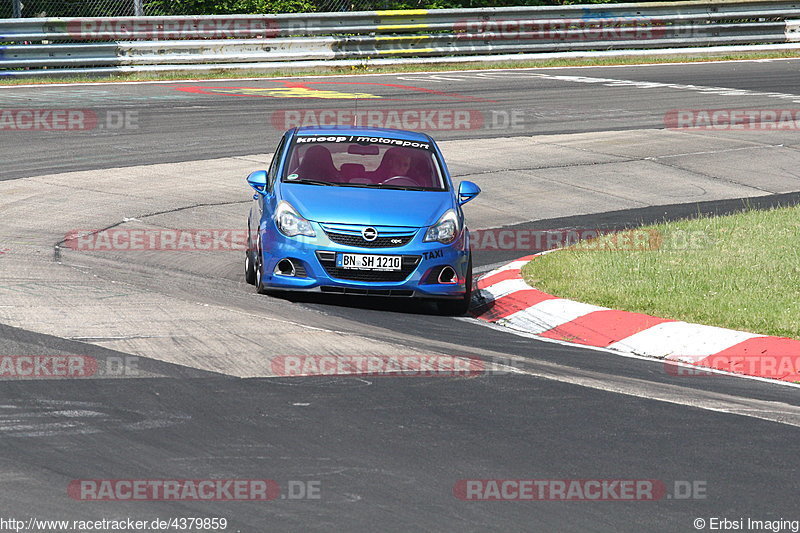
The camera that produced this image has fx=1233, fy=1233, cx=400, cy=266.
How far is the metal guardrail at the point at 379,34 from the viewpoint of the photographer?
957 inches

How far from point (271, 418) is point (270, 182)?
5.14 meters

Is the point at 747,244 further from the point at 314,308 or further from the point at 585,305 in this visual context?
the point at 314,308

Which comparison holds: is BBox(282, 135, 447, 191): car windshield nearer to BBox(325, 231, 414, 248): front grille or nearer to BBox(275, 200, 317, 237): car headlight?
BBox(275, 200, 317, 237): car headlight

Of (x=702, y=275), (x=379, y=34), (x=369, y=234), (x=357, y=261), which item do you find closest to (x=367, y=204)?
(x=369, y=234)

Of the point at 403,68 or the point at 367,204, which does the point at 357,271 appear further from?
the point at 403,68

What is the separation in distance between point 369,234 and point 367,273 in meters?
0.32

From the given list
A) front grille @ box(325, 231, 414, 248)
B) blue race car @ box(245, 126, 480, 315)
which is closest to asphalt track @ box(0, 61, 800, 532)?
blue race car @ box(245, 126, 480, 315)

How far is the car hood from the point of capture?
33.6 ft

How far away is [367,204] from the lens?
411 inches

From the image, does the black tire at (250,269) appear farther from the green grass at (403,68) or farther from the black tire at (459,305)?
the green grass at (403,68)

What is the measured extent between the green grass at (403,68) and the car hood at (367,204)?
1463 centimetres

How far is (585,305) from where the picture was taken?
995cm

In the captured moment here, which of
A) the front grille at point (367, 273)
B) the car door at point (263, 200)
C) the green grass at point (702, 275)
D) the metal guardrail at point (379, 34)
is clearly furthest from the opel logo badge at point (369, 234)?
the metal guardrail at point (379, 34)

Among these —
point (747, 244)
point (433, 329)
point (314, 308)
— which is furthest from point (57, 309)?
point (747, 244)
